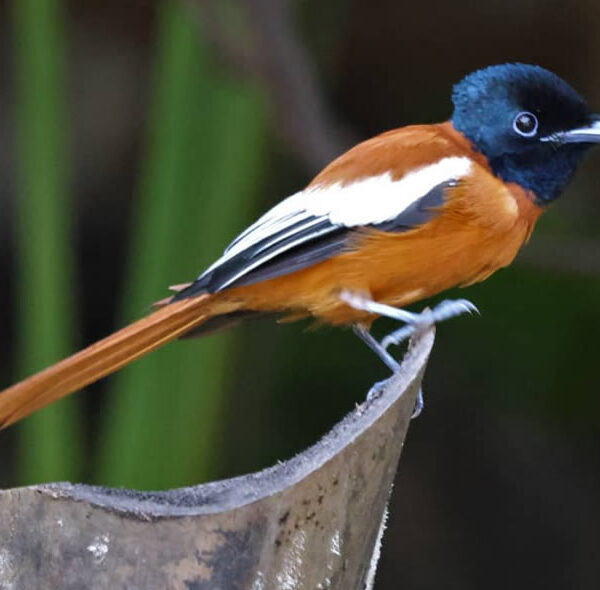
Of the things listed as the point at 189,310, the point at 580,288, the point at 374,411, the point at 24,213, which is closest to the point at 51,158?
the point at 24,213

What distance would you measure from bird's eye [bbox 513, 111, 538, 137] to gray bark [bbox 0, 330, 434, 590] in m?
1.04

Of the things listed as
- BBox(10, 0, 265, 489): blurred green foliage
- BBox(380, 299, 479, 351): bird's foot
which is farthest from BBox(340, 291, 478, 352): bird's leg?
BBox(10, 0, 265, 489): blurred green foliage

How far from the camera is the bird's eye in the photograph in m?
2.23

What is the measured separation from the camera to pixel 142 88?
4297mm

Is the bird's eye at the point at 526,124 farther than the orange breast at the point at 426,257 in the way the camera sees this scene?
Yes

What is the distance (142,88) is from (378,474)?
3.18 m

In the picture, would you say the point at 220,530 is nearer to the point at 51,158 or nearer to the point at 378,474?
the point at 378,474

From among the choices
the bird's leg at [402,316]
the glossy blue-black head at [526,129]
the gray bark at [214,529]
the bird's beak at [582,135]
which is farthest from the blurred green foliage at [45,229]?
the gray bark at [214,529]

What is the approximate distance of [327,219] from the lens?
210 centimetres

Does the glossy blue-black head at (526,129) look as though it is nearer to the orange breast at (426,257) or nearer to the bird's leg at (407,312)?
the orange breast at (426,257)

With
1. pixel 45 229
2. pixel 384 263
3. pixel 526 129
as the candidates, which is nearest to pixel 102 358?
pixel 384 263

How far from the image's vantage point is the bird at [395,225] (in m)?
2.08

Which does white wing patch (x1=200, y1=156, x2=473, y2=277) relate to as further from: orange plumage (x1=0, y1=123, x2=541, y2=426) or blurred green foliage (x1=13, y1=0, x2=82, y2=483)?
blurred green foliage (x1=13, y1=0, x2=82, y2=483)

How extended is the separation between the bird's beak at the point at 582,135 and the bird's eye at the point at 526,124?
3 cm
